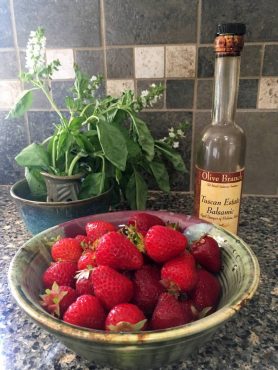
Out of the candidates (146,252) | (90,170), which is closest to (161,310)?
(146,252)

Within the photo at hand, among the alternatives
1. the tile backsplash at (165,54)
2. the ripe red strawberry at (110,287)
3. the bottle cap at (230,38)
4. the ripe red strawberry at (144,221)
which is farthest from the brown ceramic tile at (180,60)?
the ripe red strawberry at (110,287)

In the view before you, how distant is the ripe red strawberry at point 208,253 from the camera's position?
1.19ft

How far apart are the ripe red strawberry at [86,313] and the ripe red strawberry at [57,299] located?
16 millimetres

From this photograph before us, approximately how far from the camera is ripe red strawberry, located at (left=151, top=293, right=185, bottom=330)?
291 mm

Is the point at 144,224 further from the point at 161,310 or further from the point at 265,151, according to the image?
the point at 265,151

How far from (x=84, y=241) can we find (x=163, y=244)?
0.33 feet

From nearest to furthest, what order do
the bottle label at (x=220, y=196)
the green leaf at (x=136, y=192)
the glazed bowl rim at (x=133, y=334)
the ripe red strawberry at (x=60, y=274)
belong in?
1. the glazed bowl rim at (x=133, y=334)
2. the ripe red strawberry at (x=60, y=274)
3. the bottle label at (x=220, y=196)
4. the green leaf at (x=136, y=192)

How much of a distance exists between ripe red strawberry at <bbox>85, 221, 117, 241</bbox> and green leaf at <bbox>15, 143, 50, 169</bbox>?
0.53 ft

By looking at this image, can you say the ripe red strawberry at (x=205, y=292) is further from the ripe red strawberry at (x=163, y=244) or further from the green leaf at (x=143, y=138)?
the green leaf at (x=143, y=138)

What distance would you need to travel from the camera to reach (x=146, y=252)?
1.16 ft

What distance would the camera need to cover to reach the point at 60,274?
13.6 inches

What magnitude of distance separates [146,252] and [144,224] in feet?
0.15

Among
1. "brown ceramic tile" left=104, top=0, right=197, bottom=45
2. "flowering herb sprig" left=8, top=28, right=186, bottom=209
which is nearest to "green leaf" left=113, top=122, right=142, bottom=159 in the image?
"flowering herb sprig" left=8, top=28, right=186, bottom=209

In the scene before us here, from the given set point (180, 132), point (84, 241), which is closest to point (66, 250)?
point (84, 241)
